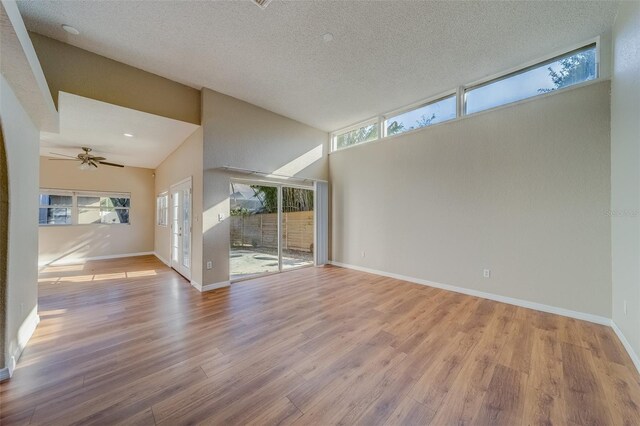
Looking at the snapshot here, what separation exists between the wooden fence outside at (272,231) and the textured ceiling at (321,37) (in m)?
2.49

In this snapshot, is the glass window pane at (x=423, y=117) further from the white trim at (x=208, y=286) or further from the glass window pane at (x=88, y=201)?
→ the glass window pane at (x=88, y=201)

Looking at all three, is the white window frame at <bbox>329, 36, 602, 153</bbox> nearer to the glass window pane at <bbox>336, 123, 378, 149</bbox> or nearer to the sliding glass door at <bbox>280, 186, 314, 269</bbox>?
the glass window pane at <bbox>336, 123, 378, 149</bbox>

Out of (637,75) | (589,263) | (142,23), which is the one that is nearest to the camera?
(637,75)

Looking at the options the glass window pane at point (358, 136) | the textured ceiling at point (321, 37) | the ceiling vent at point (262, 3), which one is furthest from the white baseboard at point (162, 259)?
the ceiling vent at point (262, 3)

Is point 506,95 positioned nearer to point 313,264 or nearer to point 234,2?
point 234,2

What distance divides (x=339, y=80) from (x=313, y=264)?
4035 mm

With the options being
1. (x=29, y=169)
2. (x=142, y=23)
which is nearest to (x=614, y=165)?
(x=142, y=23)

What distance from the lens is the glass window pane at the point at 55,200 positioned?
6.35 meters

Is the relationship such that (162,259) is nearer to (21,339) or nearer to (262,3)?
(21,339)

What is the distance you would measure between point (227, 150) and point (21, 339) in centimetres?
334

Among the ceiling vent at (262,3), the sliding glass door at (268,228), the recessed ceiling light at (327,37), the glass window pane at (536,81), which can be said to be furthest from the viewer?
the sliding glass door at (268,228)

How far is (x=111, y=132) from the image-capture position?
174 inches

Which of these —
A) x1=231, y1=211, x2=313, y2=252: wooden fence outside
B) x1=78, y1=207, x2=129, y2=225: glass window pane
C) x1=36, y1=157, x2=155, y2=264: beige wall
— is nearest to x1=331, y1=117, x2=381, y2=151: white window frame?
x1=231, y1=211, x2=313, y2=252: wooden fence outside

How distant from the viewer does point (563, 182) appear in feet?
10.2
